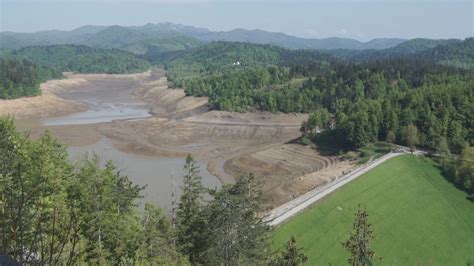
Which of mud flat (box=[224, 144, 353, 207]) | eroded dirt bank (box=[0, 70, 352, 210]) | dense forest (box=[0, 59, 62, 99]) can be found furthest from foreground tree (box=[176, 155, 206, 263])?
dense forest (box=[0, 59, 62, 99])

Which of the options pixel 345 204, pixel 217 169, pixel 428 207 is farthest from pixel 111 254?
pixel 217 169

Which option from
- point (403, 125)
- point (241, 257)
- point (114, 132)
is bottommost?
point (114, 132)

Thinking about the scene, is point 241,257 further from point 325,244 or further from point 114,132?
point 114,132

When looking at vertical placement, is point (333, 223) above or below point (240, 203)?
below

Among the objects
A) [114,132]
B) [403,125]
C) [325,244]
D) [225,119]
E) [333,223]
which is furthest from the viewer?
[225,119]

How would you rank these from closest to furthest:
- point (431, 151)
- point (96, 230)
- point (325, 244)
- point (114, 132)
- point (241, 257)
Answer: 1. point (241, 257)
2. point (96, 230)
3. point (325, 244)
4. point (431, 151)
5. point (114, 132)

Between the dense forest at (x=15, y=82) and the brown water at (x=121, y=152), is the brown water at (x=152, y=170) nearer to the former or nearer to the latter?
the brown water at (x=121, y=152)

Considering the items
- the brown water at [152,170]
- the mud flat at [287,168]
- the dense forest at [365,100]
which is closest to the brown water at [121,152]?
the brown water at [152,170]

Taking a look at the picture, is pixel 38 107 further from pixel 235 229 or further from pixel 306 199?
pixel 235 229

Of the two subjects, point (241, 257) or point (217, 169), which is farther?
point (217, 169)
